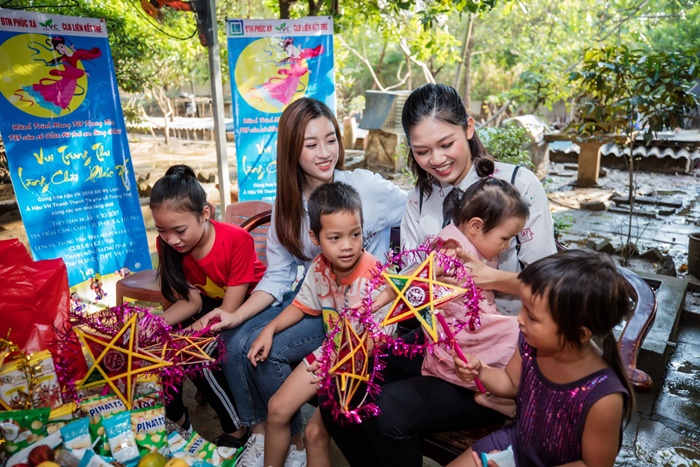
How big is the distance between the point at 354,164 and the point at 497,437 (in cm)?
910

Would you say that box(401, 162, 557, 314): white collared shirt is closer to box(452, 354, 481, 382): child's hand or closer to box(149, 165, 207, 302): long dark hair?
box(452, 354, 481, 382): child's hand

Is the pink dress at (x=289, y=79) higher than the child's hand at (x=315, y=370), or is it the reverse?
the pink dress at (x=289, y=79)

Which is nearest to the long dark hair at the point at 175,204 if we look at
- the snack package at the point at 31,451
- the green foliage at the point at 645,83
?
the snack package at the point at 31,451

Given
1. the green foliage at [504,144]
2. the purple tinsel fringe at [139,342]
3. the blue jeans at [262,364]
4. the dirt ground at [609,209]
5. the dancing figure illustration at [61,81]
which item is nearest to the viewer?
the purple tinsel fringe at [139,342]

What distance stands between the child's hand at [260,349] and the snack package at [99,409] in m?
0.51

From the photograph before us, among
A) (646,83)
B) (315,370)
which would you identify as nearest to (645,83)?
(646,83)

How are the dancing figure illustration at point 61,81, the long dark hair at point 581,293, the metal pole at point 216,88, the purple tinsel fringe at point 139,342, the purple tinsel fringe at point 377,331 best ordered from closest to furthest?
the long dark hair at point 581,293 → the purple tinsel fringe at point 377,331 → the purple tinsel fringe at point 139,342 → the dancing figure illustration at point 61,81 → the metal pole at point 216,88

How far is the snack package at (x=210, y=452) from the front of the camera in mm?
1954

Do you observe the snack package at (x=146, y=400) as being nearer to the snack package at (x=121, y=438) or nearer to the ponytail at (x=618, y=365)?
the snack package at (x=121, y=438)

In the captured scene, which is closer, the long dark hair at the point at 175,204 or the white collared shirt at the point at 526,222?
the white collared shirt at the point at 526,222

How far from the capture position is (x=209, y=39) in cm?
413

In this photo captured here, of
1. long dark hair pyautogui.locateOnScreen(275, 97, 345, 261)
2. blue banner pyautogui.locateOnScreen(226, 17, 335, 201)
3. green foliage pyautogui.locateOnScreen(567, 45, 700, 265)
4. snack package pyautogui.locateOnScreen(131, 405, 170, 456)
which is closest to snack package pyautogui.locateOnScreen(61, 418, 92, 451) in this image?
snack package pyautogui.locateOnScreen(131, 405, 170, 456)

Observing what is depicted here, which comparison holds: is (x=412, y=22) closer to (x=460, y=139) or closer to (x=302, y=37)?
(x=302, y=37)

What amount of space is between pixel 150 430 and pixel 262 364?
1.67 feet
